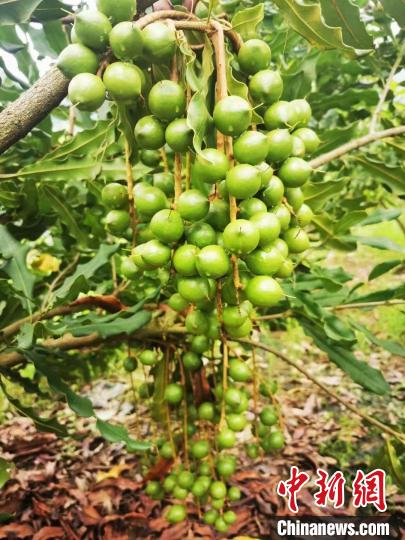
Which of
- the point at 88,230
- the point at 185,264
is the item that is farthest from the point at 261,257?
the point at 88,230

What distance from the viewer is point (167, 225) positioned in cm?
91

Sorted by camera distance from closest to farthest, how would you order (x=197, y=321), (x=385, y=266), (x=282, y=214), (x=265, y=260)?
(x=265, y=260), (x=282, y=214), (x=197, y=321), (x=385, y=266)

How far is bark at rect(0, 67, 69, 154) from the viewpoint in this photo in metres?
0.94

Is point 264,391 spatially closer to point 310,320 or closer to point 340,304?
point 310,320

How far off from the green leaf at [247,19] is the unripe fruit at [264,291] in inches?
20.5

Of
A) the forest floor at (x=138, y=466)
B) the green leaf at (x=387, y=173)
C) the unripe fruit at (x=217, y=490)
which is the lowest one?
the forest floor at (x=138, y=466)

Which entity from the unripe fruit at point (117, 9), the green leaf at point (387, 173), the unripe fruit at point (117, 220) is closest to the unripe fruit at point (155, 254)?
the unripe fruit at point (117, 220)

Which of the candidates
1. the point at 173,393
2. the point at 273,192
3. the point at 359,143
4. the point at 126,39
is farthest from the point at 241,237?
the point at 359,143

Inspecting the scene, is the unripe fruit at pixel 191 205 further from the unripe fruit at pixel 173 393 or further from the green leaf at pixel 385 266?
the green leaf at pixel 385 266

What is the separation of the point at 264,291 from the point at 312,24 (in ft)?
1.80

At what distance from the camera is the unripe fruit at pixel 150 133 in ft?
3.02

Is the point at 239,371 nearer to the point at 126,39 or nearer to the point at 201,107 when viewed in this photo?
the point at 201,107

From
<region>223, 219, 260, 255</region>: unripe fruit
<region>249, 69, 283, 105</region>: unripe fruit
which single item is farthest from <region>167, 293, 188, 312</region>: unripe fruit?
<region>249, 69, 283, 105</region>: unripe fruit

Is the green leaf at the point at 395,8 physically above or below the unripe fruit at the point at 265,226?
above
